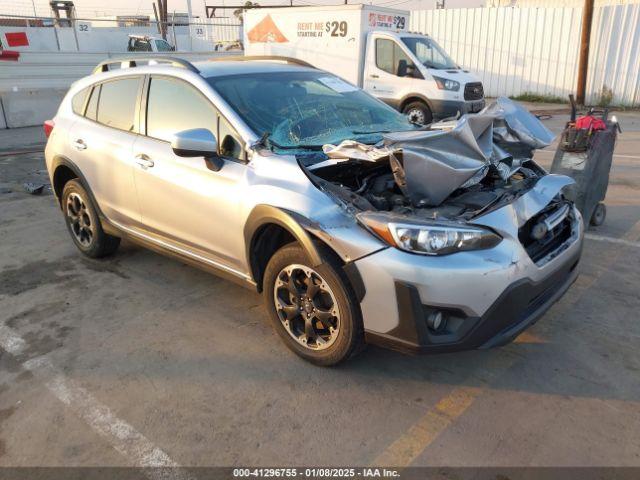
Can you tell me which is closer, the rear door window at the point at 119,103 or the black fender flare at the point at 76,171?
the rear door window at the point at 119,103

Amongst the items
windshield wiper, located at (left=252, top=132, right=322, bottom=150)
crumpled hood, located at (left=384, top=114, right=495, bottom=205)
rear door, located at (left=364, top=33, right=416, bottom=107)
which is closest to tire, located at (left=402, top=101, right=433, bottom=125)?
rear door, located at (left=364, top=33, right=416, bottom=107)

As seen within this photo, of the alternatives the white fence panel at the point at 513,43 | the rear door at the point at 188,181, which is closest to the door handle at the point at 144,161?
the rear door at the point at 188,181

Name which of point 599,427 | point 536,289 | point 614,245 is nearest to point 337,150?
point 536,289

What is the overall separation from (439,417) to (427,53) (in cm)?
1059

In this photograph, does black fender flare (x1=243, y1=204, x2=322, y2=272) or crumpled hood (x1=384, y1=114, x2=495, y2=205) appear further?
crumpled hood (x1=384, y1=114, x2=495, y2=205)

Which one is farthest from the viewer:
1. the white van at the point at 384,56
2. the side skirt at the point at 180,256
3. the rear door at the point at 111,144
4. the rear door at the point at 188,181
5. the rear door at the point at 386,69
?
the rear door at the point at 386,69

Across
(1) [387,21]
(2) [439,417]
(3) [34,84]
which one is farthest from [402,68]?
(2) [439,417]

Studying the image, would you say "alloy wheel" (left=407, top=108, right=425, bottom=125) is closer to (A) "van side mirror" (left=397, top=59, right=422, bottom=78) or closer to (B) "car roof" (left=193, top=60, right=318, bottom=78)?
(A) "van side mirror" (left=397, top=59, right=422, bottom=78)

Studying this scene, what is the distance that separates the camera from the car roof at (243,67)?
3910 millimetres

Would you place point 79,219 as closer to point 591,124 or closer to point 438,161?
point 438,161

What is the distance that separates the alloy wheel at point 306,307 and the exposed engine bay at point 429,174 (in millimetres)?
515

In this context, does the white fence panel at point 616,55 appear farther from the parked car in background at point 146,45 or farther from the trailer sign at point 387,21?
the parked car in background at point 146,45

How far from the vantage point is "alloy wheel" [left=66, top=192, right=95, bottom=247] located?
16.0 feet

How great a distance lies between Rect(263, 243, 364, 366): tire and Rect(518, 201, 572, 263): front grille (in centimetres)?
104
